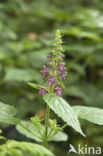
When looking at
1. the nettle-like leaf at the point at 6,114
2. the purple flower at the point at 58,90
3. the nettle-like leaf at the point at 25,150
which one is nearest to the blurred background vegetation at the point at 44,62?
the purple flower at the point at 58,90

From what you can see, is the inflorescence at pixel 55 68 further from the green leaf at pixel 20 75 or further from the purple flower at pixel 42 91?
the green leaf at pixel 20 75

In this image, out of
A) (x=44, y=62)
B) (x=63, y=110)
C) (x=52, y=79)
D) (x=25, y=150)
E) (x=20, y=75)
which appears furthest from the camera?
(x=44, y=62)

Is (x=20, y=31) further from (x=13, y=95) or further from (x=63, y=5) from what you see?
(x=13, y=95)

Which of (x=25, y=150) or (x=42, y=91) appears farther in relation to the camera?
(x=42, y=91)

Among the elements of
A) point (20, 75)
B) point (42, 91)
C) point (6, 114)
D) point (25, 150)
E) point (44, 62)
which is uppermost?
point (44, 62)

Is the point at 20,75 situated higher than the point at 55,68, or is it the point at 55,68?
the point at 20,75

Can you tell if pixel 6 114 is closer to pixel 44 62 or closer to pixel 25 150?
pixel 25 150

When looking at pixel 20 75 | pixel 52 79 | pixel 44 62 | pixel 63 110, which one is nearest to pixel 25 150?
pixel 63 110

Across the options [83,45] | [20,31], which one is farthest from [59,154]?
[20,31]
